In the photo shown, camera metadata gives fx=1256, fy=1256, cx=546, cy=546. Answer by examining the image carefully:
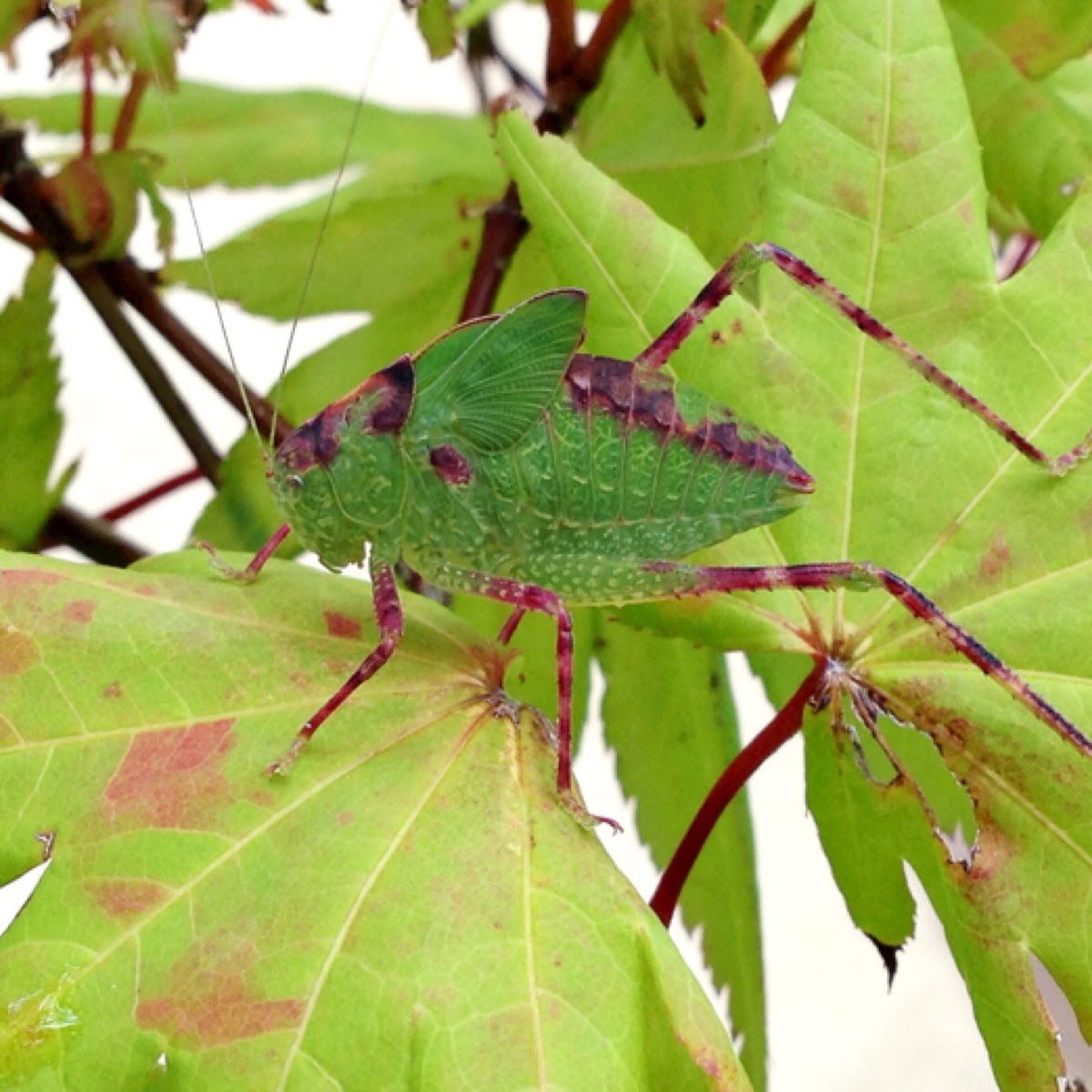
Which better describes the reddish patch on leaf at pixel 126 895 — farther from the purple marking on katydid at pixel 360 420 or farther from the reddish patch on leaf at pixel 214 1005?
the purple marking on katydid at pixel 360 420

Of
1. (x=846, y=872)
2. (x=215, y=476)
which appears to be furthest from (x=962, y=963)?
(x=215, y=476)

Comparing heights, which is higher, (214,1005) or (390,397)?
(390,397)

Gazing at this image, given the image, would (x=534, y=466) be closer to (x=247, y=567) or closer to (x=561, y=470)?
(x=561, y=470)

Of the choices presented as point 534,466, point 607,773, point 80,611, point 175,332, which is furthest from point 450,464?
point 607,773

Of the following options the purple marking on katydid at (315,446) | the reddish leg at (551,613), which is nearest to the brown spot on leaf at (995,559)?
the reddish leg at (551,613)

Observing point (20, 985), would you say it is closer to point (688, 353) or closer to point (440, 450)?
point (440, 450)

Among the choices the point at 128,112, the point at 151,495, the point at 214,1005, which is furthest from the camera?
the point at 151,495
